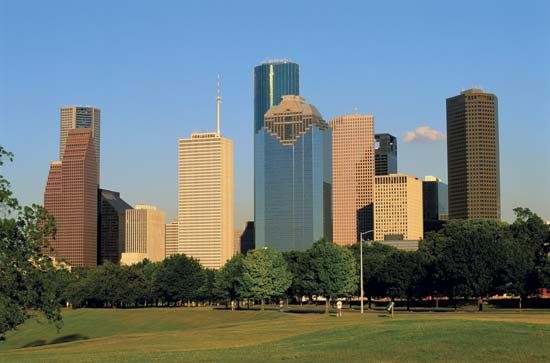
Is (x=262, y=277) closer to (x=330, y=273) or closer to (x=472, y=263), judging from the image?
(x=330, y=273)

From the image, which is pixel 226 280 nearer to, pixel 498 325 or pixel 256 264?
pixel 256 264

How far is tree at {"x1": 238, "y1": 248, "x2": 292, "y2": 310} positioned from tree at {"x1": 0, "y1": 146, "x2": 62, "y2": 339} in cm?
9312

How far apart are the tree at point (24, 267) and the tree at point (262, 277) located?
9312 cm

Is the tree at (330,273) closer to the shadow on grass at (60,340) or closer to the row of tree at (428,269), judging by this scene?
the row of tree at (428,269)

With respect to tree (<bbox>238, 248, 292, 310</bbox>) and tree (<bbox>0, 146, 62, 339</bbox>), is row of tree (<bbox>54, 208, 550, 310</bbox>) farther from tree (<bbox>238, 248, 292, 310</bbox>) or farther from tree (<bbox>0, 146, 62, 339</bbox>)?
tree (<bbox>0, 146, 62, 339</bbox>)

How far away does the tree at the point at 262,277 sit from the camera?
495 ft

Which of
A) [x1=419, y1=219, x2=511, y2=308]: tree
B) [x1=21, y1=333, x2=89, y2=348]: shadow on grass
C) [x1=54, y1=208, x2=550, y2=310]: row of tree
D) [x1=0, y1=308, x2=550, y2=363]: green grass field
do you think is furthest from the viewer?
[x1=54, y1=208, x2=550, y2=310]: row of tree

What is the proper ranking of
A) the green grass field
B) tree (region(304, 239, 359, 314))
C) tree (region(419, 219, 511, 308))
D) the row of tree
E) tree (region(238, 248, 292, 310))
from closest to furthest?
the green grass field < tree (region(419, 219, 511, 308)) < the row of tree < tree (region(304, 239, 359, 314)) < tree (region(238, 248, 292, 310))

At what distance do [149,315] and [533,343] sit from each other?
94450 mm

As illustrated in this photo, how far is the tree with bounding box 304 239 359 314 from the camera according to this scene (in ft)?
438

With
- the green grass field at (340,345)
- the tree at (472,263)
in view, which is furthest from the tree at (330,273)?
the green grass field at (340,345)

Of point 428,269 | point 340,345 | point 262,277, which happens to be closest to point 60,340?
point 262,277

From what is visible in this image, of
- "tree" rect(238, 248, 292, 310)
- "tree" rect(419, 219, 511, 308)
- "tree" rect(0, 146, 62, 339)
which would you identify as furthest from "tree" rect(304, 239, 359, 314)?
"tree" rect(0, 146, 62, 339)

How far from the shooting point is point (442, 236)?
18062cm
